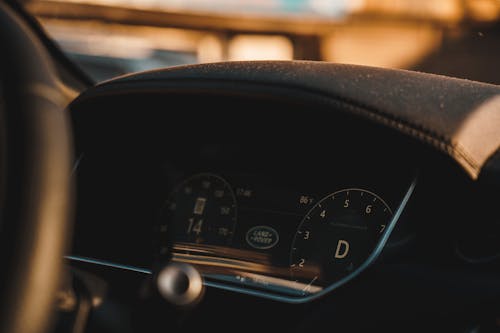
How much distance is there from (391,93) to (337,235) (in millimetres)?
461

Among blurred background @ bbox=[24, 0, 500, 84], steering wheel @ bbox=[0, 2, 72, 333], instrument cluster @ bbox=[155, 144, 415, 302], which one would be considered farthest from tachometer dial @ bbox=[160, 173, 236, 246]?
blurred background @ bbox=[24, 0, 500, 84]

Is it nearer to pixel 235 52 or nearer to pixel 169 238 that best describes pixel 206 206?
pixel 169 238

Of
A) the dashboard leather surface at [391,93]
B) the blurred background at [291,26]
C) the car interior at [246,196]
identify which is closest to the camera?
the car interior at [246,196]

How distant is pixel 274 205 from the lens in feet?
7.88

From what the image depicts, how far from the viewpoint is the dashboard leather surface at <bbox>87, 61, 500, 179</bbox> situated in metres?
1.85

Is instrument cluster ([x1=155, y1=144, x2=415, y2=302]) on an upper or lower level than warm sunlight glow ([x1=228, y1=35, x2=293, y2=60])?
lower

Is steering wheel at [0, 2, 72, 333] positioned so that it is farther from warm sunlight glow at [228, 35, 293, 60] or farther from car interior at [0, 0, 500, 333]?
warm sunlight glow at [228, 35, 293, 60]

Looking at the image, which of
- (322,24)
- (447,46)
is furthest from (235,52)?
(447,46)

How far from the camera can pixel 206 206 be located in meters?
2.47

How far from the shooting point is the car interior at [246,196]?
4.82ft

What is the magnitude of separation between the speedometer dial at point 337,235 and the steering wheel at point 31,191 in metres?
0.91

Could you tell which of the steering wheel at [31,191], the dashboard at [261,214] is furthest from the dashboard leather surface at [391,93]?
the steering wheel at [31,191]

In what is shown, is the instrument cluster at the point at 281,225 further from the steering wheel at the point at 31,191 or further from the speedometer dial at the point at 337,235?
the steering wheel at the point at 31,191

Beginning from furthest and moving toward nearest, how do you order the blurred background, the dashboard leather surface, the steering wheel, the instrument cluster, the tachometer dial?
the blurred background, the tachometer dial, the instrument cluster, the dashboard leather surface, the steering wheel
